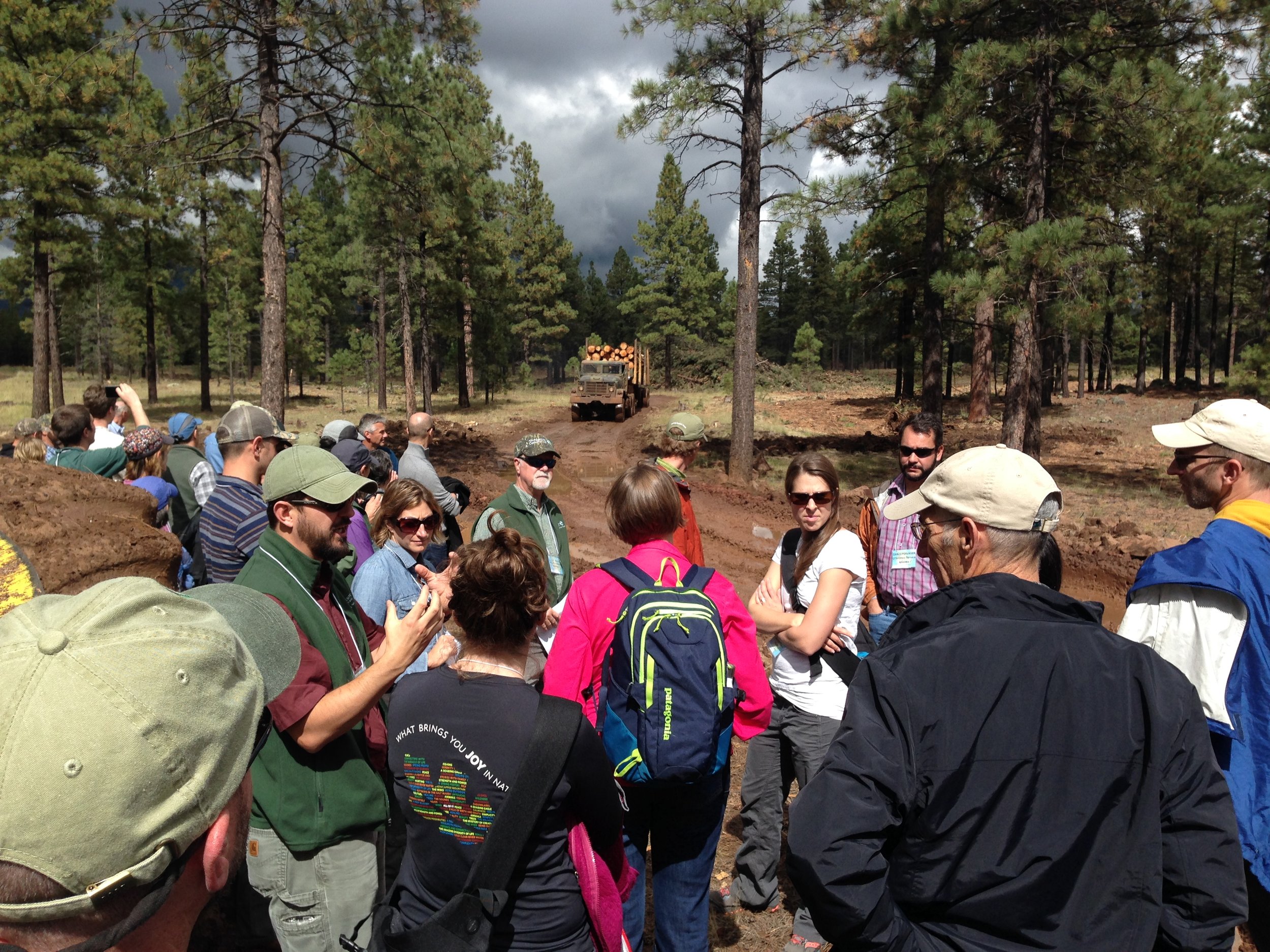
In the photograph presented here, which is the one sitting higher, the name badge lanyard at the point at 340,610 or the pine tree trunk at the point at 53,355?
the pine tree trunk at the point at 53,355

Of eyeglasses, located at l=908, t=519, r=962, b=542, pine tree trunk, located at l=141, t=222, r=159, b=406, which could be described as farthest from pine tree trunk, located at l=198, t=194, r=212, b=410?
eyeglasses, located at l=908, t=519, r=962, b=542

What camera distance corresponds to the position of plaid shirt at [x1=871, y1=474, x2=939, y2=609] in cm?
366

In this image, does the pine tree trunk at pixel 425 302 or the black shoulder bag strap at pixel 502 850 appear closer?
the black shoulder bag strap at pixel 502 850

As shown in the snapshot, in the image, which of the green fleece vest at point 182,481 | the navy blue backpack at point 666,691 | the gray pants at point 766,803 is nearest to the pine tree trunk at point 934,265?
the gray pants at point 766,803

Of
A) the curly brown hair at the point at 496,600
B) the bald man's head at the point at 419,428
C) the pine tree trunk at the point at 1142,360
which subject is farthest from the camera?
the pine tree trunk at the point at 1142,360

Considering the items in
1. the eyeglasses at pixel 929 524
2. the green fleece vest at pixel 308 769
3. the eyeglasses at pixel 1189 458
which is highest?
the eyeglasses at pixel 1189 458

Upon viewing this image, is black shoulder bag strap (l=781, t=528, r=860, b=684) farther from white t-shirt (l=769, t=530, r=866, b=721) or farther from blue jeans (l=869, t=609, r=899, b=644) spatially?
blue jeans (l=869, t=609, r=899, b=644)

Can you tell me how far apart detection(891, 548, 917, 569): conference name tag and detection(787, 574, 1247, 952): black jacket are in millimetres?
2160

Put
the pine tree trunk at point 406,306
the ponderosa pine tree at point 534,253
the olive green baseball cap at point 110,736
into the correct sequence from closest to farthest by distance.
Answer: the olive green baseball cap at point 110,736 < the pine tree trunk at point 406,306 < the ponderosa pine tree at point 534,253

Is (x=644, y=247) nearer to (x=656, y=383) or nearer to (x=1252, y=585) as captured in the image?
(x=656, y=383)

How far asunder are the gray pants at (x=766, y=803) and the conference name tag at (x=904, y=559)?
838 mm

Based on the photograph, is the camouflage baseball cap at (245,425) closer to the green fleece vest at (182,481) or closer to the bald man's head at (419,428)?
the green fleece vest at (182,481)

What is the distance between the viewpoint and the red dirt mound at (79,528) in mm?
3771

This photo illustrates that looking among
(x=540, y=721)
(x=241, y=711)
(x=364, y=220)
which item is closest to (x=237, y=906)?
(x=540, y=721)
